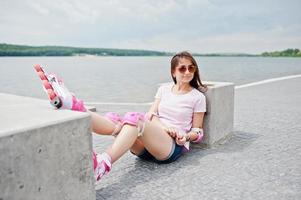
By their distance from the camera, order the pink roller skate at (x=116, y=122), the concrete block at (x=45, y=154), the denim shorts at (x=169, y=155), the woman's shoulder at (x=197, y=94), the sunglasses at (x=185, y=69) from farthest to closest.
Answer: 1. the woman's shoulder at (x=197, y=94)
2. the sunglasses at (x=185, y=69)
3. the denim shorts at (x=169, y=155)
4. the pink roller skate at (x=116, y=122)
5. the concrete block at (x=45, y=154)

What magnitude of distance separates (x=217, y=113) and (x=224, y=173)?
1057mm

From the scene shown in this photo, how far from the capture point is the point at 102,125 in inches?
122

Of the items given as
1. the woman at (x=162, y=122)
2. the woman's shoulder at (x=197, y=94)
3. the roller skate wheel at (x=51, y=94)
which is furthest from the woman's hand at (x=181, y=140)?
the roller skate wheel at (x=51, y=94)

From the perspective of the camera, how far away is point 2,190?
1.83m

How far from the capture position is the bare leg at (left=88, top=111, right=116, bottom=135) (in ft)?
10.0

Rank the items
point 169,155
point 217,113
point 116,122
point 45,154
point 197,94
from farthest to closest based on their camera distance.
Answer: point 217,113
point 197,94
point 169,155
point 116,122
point 45,154

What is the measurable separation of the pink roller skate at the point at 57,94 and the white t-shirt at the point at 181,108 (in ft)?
4.29

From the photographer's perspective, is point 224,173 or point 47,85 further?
point 224,173

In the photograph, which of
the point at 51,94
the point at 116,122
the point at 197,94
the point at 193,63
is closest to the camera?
the point at 51,94

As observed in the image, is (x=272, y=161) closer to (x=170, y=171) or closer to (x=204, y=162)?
(x=204, y=162)

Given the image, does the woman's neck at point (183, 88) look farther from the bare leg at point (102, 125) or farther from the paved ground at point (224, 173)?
the bare leg at point (102, 125)

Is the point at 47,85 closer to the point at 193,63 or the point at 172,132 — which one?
the point at 172,132

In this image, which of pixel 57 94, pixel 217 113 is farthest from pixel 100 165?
pixel 217 113

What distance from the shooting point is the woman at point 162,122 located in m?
2.94
